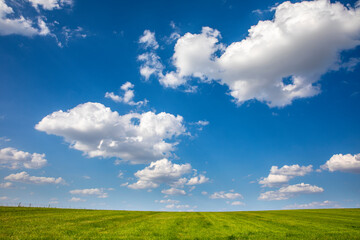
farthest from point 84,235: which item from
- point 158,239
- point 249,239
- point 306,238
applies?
point 306,238

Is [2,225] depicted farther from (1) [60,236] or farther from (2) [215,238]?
(2) [215,238]

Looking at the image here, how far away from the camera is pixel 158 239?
1798 centimetres

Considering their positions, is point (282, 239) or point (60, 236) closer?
point (60, 236)

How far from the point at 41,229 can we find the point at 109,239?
7475 mm

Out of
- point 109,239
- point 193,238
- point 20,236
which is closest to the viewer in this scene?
point 20,236

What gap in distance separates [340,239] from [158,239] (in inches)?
678

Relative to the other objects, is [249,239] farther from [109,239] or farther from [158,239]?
[109,239]

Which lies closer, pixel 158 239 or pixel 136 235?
pixel 158 239

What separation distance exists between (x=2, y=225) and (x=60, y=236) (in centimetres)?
782

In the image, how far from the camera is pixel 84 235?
18.2 metres

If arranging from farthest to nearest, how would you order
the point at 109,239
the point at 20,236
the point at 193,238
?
the point at 193,238 → the point at 109,239 → the point at 20,236

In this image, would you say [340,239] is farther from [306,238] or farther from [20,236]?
[20,236]

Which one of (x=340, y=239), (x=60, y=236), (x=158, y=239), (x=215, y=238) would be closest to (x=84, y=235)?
(x=60, y=236)

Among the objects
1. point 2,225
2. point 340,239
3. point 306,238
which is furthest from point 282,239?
point 2,225
